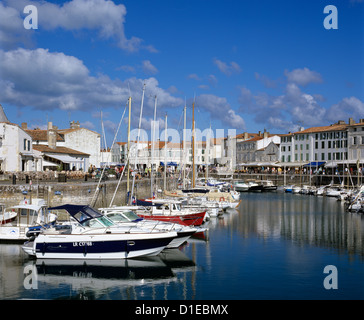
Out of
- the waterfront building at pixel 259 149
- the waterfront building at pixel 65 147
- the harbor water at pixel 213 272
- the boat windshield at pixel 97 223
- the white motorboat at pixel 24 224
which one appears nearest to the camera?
the harbor water at pixel 213 272

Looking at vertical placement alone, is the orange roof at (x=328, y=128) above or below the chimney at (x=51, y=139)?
above

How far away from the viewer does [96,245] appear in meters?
23.5

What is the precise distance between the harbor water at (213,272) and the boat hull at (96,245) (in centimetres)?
43

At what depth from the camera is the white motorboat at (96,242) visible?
2358cm

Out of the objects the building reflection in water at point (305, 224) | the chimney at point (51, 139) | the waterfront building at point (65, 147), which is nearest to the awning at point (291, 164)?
the waterfront building at point (65, 147)

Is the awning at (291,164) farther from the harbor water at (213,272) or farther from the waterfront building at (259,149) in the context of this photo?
the harbor water at (213,272)

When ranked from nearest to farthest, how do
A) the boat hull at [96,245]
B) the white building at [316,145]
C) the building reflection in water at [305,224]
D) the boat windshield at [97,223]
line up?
the boat hull at [96,245] < the boat windshield at [97,223] < the building reflection in water at [305,224] < the white building at [316,145]

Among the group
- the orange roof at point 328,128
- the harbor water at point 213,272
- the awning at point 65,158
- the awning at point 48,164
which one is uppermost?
the orange roof at point 328,128

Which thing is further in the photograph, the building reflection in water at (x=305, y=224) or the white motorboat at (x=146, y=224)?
the building reflection in water at (x=305, y=224)

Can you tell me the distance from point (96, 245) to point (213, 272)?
6.54 metres

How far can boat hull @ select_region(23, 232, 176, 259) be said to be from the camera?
2356cm

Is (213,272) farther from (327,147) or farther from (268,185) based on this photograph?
(327,147)
